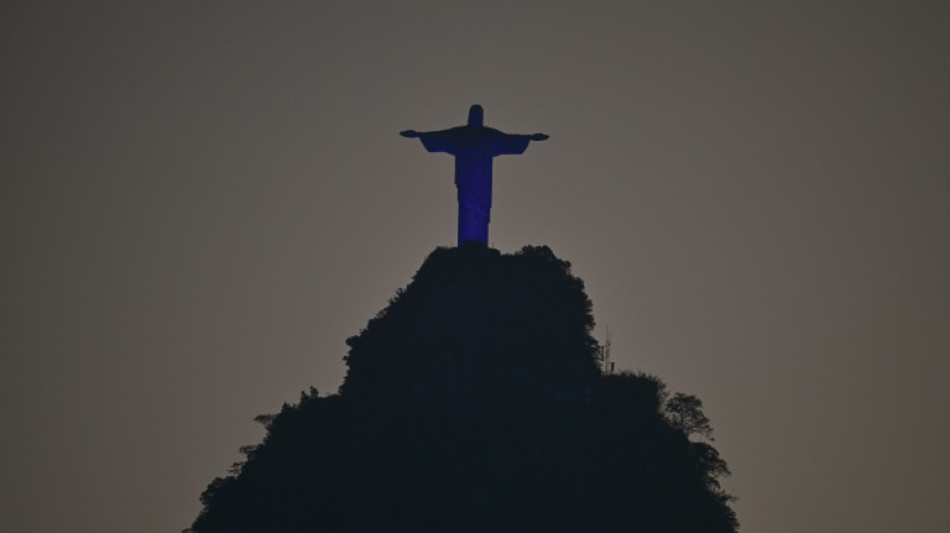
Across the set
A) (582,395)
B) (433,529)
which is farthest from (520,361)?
(433,529)

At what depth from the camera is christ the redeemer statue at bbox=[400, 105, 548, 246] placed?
114 meters

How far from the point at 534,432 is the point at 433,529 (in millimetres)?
7085

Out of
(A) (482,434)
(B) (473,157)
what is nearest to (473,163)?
(B) (473,157)

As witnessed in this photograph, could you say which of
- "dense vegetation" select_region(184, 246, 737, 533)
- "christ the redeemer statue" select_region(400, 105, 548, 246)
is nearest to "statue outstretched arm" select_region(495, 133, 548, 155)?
"christ the redeemer statue" select_region(400, 105, 548, 246)

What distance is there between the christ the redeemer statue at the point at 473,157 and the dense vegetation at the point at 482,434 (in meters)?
2.05

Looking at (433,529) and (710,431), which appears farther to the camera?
(710,431)

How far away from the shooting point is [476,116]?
380ft

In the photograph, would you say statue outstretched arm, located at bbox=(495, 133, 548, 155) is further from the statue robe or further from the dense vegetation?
the dense vegetation

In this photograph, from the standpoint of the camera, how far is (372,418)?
114 m

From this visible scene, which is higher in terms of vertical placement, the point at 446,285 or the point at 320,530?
the point at 446,285

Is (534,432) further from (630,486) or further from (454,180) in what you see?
(454,180)

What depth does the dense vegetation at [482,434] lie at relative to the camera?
358ft

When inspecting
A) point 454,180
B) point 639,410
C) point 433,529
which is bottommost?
point 433,529

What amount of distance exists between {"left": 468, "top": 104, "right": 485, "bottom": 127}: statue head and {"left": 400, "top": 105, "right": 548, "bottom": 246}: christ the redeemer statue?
42 cm
